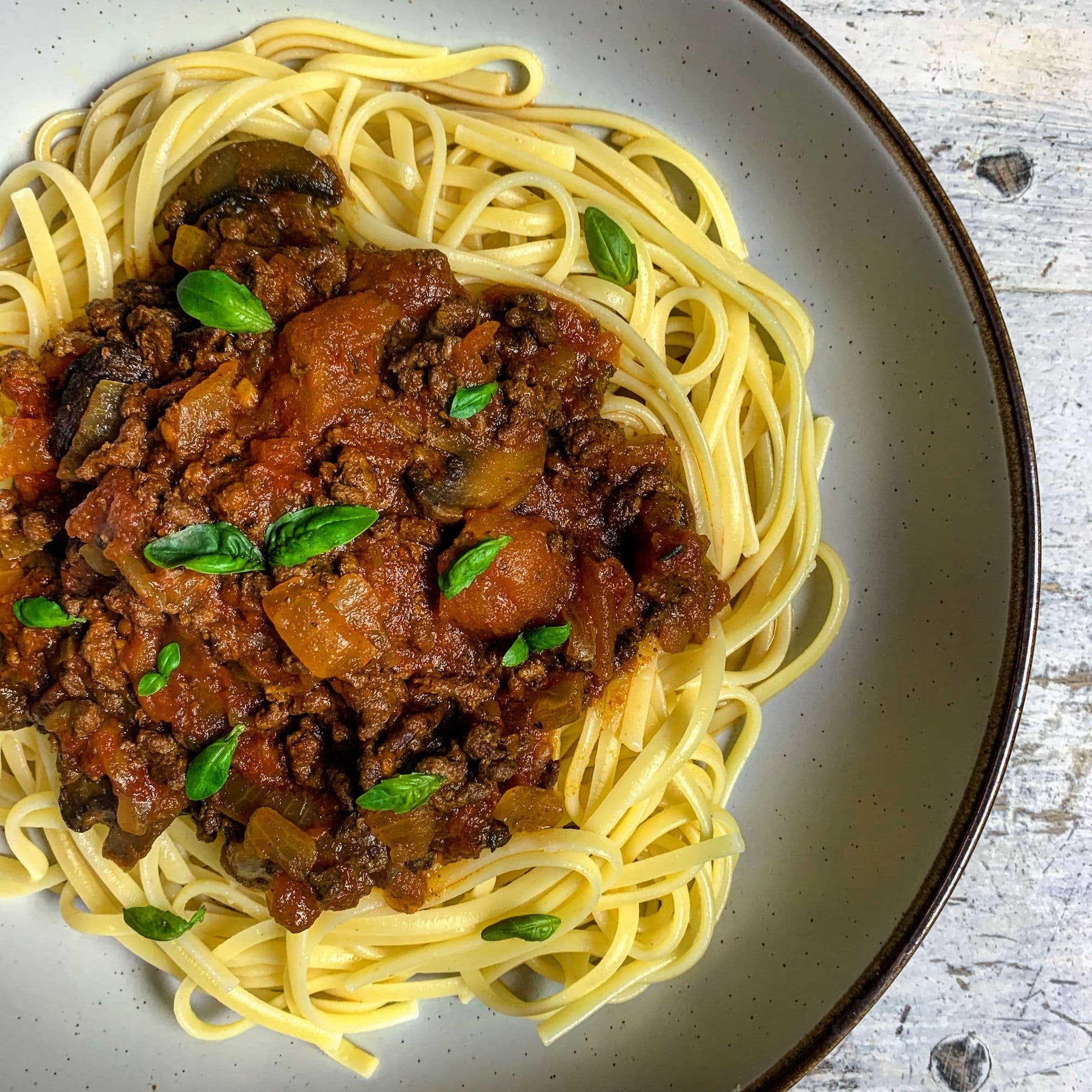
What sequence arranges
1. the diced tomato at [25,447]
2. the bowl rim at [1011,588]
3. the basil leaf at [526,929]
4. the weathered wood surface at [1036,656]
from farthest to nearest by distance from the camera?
the weathered wood surface at [1036,656], the bowl rim at [1011,588], the basil leaf at [526,929], the diced tomato at [25,447]

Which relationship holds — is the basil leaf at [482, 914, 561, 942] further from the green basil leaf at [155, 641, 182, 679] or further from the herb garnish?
the green basil leaf at [155, 641, 182, 679]

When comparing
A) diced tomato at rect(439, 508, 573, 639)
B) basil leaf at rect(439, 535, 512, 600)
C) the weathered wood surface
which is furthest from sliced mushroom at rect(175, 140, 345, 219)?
the weathered wood surface

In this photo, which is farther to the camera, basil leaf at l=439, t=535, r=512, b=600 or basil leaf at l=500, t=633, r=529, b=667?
basil leaf at l=500, t=633, r=529, b=667

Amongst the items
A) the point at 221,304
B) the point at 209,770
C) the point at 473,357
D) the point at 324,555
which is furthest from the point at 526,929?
the point at 221,304

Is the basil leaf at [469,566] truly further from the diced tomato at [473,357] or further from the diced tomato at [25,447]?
the diced tomato at [25,447]

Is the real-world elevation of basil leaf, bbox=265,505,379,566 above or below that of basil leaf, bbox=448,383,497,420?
below

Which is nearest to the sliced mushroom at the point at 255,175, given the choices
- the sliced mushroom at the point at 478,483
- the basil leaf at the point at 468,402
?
the basil leaf at the point at 468,402

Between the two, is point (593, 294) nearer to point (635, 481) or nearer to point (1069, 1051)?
point (635, 481)
